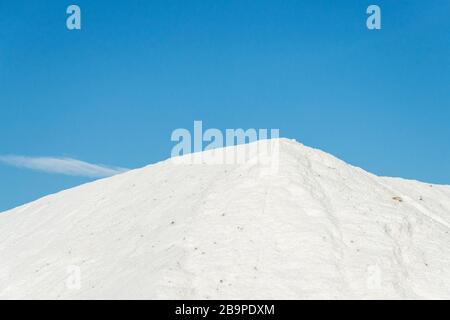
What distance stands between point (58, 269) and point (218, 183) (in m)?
7.78

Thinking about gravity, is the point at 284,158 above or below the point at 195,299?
above

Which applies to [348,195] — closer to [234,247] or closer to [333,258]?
[333,258]

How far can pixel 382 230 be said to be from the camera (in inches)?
899

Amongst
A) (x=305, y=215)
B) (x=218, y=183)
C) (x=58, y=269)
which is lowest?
(x=58, y=269)

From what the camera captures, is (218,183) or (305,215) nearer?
(305,215)

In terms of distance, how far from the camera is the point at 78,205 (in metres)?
31.6

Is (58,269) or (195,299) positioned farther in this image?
(58,269)
